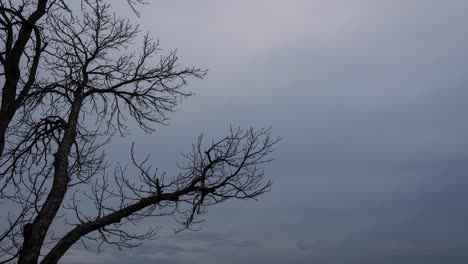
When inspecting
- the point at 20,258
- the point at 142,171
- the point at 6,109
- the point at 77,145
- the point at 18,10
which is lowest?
the point at 20,258

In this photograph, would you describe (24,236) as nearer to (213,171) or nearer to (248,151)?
(213,171)

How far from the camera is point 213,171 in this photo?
818 centimetres

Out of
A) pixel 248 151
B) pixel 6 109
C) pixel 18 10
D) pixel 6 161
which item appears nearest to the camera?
pixel 6 109

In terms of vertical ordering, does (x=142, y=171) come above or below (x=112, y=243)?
above

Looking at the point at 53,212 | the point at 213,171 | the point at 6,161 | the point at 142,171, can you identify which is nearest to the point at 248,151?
the point at 213,171

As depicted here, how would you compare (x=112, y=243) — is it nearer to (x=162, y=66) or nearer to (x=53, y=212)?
(x=53, y=212)

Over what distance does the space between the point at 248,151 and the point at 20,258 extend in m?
3.65

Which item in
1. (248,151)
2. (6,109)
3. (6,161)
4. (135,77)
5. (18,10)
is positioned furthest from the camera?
(135,77)

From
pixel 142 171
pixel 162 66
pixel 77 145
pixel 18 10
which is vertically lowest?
pixel 142 171

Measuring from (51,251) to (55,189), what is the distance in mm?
1041

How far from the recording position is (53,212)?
26.0ft

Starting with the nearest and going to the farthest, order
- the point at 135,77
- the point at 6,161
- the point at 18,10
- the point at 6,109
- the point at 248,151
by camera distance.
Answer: the point at 6,109 < the point at 18,10 < the point at 248,151 < the point at 6,161 < the point at 135,77

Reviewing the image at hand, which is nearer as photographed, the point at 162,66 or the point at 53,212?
the point at 53,212

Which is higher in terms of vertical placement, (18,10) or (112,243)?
(18,10)
